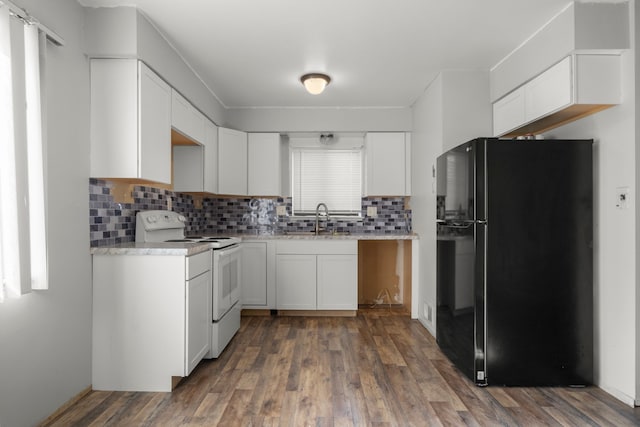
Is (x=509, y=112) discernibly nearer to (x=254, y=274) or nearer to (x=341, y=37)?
(x=341, y=37)

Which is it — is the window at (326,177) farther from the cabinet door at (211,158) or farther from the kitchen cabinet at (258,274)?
the cabinet door at (211,158)

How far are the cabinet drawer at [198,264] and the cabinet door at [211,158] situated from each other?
3.93 ft

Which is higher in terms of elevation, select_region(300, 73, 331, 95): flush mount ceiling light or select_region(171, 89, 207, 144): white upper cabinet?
select_region(300, 73, 331, 95): flush mount ceiling light

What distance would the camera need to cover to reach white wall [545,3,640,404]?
7.01ft

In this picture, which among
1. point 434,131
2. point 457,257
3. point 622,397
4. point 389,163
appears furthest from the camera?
point 389,163

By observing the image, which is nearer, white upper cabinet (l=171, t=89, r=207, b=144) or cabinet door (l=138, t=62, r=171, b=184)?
cabinet door (l=138, t=62, r=171, b=184)

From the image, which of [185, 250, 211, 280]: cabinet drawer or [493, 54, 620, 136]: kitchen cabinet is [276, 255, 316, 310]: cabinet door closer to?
[185, 250, 211, 280]: cabinet drawer

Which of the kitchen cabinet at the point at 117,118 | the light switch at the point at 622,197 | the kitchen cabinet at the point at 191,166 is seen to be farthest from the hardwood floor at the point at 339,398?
the kitchen cabinet at the point at 191,166

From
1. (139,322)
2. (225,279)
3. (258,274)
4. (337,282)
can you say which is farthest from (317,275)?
(139,322)

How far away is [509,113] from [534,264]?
129cm

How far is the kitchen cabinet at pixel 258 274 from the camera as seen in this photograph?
4059 mm

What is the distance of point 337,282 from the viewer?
13.3 ft

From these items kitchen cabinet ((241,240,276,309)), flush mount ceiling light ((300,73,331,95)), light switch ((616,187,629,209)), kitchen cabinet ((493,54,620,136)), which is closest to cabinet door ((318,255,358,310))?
kitchen cabinet ((241,240,276,309))

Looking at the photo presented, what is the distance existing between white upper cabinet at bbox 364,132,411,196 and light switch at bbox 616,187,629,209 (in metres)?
2.23
